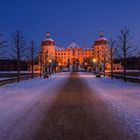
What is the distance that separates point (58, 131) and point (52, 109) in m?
5.08

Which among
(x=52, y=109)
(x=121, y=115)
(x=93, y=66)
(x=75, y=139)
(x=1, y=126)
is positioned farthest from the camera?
(x=93, y=66)

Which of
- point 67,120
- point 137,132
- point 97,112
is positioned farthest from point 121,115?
point 137,132

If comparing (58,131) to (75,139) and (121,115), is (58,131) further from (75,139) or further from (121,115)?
(121,115)

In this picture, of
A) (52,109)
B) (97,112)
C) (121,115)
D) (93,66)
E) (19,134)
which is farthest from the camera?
(93,66)

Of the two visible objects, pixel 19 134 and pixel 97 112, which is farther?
pixel 97 112

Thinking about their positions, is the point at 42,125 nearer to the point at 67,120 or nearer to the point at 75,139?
the point at 67,120

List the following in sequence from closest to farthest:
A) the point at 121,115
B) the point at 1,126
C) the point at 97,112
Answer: the point at 1,126 < the point at 121,115 < the point at 97,112

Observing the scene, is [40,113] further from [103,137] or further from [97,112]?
[103,137]

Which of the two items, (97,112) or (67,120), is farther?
(97,112)

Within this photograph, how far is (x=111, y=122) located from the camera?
1098 cm

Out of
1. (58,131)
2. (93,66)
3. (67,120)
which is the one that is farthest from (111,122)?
(93,66)

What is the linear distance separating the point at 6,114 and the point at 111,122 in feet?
14.5

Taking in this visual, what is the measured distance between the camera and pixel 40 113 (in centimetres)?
1318

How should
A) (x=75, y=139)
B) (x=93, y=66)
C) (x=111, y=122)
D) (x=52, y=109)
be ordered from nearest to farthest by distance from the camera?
(x=75, y=139) → (x=111, y=122) → (x=52, y=109) → (x=93, y=66)
